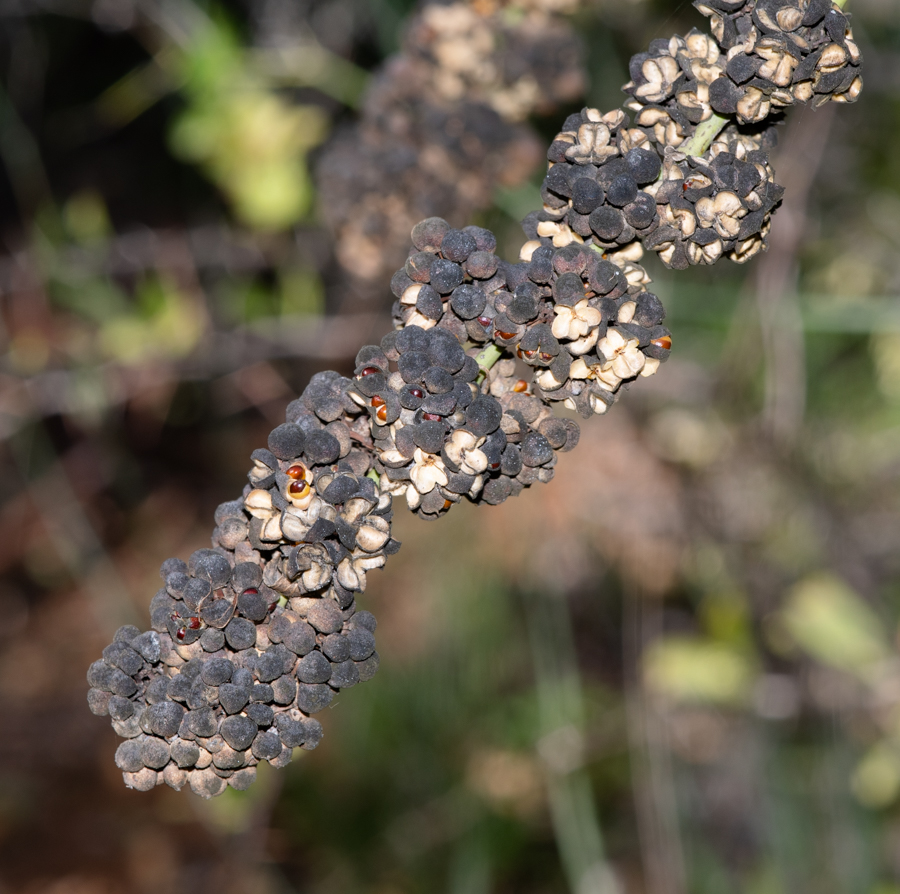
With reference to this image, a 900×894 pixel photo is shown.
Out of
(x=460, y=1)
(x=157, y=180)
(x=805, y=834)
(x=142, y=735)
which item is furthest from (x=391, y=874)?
(x=157, y=180)

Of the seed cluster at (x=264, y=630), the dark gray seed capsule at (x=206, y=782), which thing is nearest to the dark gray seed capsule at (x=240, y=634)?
the seed cluster at (x=264, y=630)

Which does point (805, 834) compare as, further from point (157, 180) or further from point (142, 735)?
point (157, 180)

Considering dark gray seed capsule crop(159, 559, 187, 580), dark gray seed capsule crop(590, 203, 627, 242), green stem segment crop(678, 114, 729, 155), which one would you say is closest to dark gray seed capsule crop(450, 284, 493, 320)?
dark gray seed capsule crop(590, 203, 627, 242)

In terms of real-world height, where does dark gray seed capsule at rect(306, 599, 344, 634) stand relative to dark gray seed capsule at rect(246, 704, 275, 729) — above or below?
above

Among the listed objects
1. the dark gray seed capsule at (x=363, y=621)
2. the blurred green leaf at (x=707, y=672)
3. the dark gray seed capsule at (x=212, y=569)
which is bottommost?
the blurred green leaf at (x=707, y=672)

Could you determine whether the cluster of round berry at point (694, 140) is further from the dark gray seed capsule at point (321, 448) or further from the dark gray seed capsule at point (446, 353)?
the dark gray seed capsule at point (321, 448)

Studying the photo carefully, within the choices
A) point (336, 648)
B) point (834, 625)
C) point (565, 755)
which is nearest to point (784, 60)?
point (336, 648)

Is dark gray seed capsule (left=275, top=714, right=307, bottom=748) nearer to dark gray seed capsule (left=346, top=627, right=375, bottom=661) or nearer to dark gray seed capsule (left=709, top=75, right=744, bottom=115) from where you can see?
dark gray seed capsule (left=346, top=627, right=375, bottom=661)
